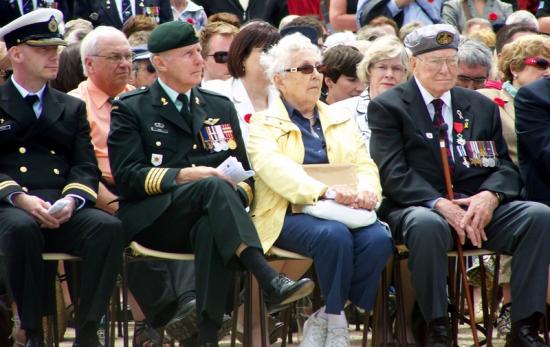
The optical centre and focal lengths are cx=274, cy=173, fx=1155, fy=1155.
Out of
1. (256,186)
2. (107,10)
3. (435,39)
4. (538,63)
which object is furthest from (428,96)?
(107,10)

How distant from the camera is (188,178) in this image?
21.4ft

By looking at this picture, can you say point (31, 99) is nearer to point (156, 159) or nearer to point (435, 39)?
point (156, 159)

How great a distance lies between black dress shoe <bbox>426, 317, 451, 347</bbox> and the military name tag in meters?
1.81

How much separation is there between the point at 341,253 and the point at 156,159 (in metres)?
1.22

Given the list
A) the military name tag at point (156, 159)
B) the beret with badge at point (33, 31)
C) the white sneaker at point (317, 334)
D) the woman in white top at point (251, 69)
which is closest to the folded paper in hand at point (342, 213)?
the white sneaker at point (317, 334)

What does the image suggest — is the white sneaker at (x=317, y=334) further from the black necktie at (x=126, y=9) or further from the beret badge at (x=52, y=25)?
the black necktie at (x=126, y=9)

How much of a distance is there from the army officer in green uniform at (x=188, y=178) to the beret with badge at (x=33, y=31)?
23.1 inches

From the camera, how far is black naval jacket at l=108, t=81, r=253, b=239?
6496 mm

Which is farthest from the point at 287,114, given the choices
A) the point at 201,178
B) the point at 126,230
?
the point at 126,230

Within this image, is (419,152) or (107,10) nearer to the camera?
(419,152)

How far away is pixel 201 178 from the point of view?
6477mm

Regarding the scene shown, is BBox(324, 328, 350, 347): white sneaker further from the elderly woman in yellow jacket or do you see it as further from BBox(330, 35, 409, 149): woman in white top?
BBox(330, 35, 409, 149): woman in white top

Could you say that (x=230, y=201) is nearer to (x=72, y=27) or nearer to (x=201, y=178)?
(x=201, y=178)

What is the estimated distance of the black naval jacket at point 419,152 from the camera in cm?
686
